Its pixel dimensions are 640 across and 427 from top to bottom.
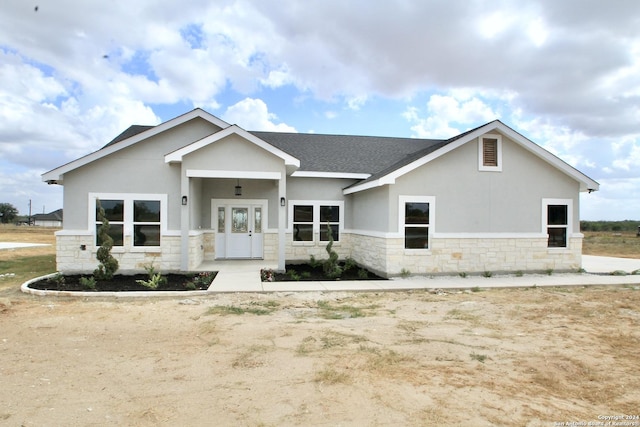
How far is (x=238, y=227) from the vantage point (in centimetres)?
1548

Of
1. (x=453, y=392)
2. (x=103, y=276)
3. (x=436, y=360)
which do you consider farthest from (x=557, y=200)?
(x=103, y=276)

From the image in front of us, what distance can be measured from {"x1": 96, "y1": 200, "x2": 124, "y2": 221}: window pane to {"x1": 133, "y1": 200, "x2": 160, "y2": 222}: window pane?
378mm

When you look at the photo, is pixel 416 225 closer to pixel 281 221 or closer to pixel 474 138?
pixel 474 138

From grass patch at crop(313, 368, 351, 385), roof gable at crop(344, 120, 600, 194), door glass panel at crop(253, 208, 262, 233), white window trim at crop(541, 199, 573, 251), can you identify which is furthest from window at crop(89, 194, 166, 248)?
white window trim at crop(541, 199, 573, 251)

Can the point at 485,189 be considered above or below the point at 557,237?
above

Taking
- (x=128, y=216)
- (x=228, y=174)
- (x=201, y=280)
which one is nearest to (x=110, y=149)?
(x=128, y=216)

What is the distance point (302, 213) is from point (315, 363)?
10427mm

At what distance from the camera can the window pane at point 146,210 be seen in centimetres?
1252

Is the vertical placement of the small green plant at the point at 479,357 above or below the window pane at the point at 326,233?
below

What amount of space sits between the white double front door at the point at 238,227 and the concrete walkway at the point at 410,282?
6.63 feet

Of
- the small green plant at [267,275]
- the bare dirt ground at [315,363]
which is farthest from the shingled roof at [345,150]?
the bare dirt ground at [315,363]

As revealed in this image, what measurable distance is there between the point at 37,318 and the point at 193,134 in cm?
791

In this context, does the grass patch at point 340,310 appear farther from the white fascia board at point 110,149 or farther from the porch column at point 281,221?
the white fascia board at point 110,149

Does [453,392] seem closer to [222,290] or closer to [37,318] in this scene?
[222,290]
